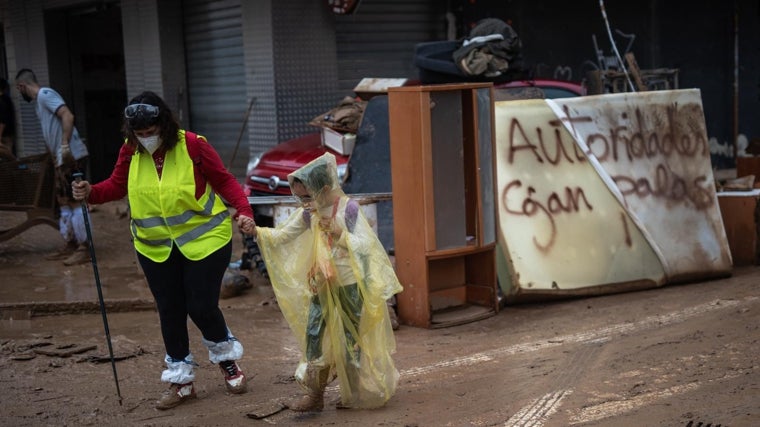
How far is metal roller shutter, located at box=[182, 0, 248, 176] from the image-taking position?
540 inches

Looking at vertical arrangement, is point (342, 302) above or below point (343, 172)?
below

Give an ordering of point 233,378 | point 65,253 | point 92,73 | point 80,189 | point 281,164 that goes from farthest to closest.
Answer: point 92,73 → point 65,253 → point 281,164 → point 233,378 → point 80,189

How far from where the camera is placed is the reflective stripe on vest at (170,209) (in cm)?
559

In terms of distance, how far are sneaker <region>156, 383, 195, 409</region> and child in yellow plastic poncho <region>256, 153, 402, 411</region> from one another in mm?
683

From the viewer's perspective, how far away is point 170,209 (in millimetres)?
5582

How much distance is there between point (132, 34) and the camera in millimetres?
15273

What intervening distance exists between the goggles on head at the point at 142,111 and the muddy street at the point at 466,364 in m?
1.71

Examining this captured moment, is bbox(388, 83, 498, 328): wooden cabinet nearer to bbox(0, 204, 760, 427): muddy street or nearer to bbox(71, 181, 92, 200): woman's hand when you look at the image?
bbox(0, 204, 760, 427): muddy street

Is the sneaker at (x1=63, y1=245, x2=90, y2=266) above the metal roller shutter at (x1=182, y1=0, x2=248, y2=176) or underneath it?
underneath

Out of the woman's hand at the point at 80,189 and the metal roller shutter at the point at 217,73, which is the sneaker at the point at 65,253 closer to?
the metal roller shutter at the point at 217,73

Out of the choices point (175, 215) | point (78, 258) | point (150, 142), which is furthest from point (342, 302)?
point (78, 258)

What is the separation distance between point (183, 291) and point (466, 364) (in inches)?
74.9

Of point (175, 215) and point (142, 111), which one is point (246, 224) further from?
Result: point (142, 111)

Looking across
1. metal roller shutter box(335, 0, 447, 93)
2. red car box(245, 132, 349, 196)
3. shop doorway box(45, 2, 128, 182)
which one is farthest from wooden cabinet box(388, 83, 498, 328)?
shop doorway box(45, 2, 128, 182)
